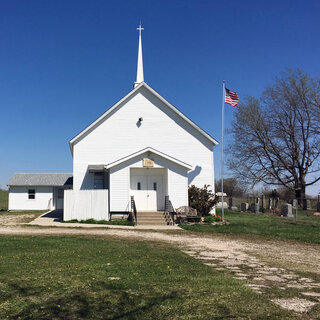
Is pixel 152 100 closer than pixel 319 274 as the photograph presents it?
No

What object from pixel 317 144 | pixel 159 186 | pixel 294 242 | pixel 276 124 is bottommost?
pixel 294 242

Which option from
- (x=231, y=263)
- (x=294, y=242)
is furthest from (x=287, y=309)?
(x=294, y=242)

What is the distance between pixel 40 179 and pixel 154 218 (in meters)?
20.3

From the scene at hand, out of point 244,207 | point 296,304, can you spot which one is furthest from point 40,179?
point 296,304

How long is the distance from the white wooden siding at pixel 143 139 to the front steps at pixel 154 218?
4042mm

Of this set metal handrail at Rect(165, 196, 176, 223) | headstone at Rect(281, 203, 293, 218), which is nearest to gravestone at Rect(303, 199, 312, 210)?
headstone at Rect(281, 203, 293, 218)

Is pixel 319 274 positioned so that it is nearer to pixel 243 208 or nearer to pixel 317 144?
pixel 243 208

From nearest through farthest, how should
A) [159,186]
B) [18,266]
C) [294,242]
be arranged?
[18,266] → [294,242] → [159,186]

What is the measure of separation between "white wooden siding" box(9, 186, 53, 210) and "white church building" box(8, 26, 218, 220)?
1401 cm

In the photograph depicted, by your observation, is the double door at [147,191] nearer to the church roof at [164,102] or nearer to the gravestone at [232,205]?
the church roof at [164,102]

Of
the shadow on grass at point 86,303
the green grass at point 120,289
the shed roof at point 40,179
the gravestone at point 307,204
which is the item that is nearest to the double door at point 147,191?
the green grass at point 120,289

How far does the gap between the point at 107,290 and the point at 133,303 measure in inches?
34.5

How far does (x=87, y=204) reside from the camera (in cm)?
2172

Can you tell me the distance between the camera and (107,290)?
6289 mm
